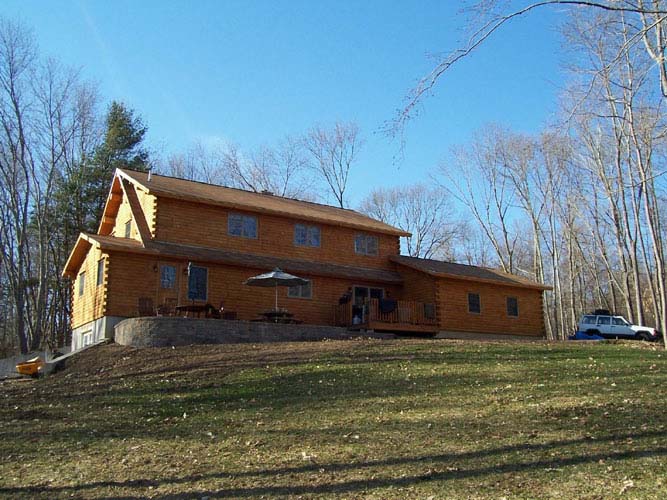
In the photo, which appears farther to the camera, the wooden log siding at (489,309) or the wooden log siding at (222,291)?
the wooden log siding at (489,309)

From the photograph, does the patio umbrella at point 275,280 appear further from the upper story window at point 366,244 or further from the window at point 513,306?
the window at point 513,306

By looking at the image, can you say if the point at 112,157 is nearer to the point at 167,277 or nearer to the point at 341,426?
the point at 167,277

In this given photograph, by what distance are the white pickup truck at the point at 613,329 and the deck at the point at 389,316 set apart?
351 inches

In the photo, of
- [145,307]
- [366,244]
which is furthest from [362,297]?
[145,307]

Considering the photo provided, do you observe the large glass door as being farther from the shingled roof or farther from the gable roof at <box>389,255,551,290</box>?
the gable roof at <box>389,255,551,290</box>

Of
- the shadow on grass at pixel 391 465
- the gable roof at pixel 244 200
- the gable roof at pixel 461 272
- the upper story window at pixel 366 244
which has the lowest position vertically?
the shadow on grass at pixel 391 465

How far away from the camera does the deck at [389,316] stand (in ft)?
75.0

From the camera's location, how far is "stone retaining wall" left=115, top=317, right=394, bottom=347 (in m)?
17.4

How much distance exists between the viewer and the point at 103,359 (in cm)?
1670

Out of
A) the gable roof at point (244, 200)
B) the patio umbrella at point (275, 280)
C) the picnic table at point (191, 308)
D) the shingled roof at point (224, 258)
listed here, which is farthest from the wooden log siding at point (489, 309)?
the picnic table at point (191, 308)

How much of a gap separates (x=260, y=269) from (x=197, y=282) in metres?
2.26

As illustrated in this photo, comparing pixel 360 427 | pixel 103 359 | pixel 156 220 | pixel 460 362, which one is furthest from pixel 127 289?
pixel 360 427

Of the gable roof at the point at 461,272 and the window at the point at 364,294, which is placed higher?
the gable roof at the point at 461,272

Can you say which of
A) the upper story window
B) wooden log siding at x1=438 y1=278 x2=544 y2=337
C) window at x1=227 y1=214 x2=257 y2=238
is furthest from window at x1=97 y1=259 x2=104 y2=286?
wooden log siding at x1=438 y1=278 x2=544 y2=337
